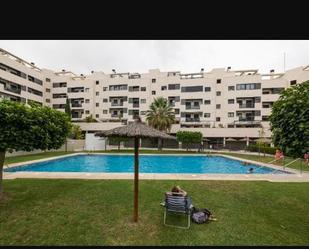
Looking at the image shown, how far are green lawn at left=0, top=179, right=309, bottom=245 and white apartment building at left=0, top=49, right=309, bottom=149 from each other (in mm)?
32514

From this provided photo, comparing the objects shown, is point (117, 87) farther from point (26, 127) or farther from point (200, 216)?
point (200, 216)

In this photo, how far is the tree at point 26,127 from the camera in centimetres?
681

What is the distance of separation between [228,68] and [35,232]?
165 feet

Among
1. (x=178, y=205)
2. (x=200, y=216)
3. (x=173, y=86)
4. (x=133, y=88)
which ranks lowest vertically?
(x=200, y=216)

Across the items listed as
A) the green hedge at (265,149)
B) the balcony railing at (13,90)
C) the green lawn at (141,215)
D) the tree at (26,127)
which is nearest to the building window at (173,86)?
the green hedge at (265,149)

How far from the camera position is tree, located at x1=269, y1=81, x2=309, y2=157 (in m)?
5.71

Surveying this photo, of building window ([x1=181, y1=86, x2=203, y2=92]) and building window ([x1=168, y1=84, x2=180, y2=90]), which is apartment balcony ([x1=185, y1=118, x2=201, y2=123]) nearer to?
building window ([x1=181, y1=86, x2=203, y2=92])

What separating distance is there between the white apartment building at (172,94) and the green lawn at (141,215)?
1280 inches

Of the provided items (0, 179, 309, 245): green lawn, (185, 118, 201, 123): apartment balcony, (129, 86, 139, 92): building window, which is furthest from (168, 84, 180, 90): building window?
(0, 179, 309, 245): green lawn

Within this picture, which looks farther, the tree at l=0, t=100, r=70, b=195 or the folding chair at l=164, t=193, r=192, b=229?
the tree at l=0, t=100, r=70, b=195

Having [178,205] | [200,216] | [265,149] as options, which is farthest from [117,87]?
[200,216]

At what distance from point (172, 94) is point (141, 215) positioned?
1595 inches

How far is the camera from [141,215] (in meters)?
6.90

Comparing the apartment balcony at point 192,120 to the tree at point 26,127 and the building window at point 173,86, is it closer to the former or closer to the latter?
the building window at point 173,86
